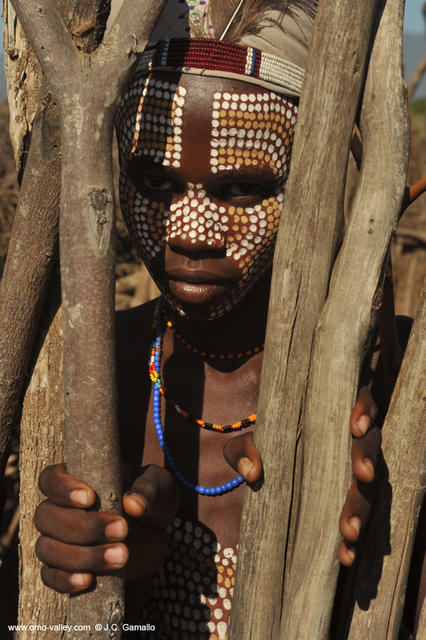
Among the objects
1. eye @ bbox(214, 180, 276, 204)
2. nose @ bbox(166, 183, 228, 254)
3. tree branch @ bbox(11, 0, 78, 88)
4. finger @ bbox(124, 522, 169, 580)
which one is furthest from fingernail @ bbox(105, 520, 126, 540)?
tree branch @ bbox(11, 0, 78, 88)

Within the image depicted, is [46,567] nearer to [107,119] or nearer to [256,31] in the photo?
[107,119]

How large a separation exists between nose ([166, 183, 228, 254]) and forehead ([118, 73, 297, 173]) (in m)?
0.08

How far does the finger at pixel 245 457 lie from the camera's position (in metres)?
1.48

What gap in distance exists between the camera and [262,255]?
170cm

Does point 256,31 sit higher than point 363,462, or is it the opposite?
point 256,31

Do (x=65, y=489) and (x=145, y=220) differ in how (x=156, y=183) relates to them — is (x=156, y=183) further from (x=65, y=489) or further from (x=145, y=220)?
(x=65, y=489)

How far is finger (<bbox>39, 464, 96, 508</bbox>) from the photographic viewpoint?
140 cm

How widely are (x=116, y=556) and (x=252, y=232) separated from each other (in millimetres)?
763

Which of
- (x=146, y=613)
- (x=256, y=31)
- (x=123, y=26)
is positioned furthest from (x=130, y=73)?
(x=146, y=613)

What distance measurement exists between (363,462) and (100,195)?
715 mm

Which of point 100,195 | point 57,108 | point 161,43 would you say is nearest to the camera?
point 100,195

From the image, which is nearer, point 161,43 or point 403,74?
point 403,74

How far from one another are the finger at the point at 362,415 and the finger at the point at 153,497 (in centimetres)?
46

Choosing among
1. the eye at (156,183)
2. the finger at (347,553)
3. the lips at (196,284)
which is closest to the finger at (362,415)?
the finger at (347,553)
